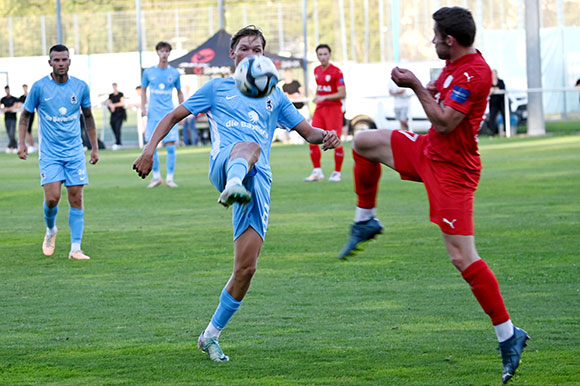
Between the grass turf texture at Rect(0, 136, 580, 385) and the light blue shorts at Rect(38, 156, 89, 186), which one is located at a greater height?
the light blue shorts at Rect(38, 156, 89, 186)

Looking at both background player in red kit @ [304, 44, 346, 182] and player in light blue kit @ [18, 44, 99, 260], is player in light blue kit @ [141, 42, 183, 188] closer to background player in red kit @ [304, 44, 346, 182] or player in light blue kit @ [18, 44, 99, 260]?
background player in red kit @ [304, 44, 346, 182]

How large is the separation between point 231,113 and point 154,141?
52cm

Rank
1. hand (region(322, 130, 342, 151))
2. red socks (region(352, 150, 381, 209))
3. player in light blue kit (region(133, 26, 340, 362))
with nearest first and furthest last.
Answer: player in light blue kit (region(133, 26, 340, 362)) → red socks (region(352, 150, 381, 209)) → hand (region(322, 130, 342, 151))

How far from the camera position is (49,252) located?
10633 mm

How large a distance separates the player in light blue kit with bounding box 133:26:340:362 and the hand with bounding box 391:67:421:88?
0.97 m

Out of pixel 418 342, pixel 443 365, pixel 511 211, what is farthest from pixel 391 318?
pixel 511 211

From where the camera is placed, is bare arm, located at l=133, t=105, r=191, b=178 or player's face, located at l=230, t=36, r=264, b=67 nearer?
bare arm, located at l=133, t=105, r=191, b=178

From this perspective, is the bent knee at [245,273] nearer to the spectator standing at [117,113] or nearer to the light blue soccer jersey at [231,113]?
the light blue soccer jersey at [231,113]

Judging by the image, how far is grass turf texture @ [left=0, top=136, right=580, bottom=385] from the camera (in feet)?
19.6

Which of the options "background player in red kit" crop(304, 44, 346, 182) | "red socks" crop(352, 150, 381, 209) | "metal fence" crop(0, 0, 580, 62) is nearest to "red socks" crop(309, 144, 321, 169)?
"background player in red kit" crop(304, 44, 346, 182)

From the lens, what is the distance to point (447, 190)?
5711mm

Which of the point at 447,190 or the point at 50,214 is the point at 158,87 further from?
the point at 447,190

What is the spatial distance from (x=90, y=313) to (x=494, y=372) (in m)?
3.35

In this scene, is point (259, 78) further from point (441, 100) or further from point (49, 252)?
point (49, 252)
